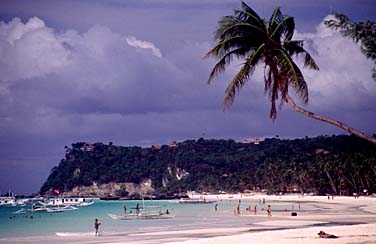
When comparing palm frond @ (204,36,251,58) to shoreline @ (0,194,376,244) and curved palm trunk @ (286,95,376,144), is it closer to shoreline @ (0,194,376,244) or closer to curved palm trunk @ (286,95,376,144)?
curved palm trunk @ (286,95,376,144)

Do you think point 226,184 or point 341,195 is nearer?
point 341,195

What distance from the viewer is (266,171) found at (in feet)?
433

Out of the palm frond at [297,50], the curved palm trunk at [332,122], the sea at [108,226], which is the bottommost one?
the sea at [108,226]

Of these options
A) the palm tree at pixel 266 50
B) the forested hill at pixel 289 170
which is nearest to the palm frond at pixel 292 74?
the palm tree at pixel 266 50

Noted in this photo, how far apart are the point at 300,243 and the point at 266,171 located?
11485 centimetres

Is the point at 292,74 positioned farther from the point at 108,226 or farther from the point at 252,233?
the point at 108,226

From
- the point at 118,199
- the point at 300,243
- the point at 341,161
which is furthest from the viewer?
the point at 118,199

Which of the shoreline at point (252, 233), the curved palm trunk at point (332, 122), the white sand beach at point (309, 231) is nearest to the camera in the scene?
the curved palm trunk at point (332, 122)

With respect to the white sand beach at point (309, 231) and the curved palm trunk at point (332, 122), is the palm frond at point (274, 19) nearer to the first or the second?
the curved palm trunk at point (332, 122)

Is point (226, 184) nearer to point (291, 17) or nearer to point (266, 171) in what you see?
point (266, 171)

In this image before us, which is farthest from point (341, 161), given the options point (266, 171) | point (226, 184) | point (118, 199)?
point (118, 199)

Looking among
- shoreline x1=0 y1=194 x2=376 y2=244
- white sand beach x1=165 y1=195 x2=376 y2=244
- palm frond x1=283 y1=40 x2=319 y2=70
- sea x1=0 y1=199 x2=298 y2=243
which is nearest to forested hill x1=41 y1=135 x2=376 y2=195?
sea x1=0 y1=199 x2=298 y2=243

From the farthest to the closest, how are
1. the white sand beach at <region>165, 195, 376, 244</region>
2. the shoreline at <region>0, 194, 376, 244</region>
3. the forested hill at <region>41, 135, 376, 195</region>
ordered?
the forested hill at <region>41, 135, 376, 195</region> < the shoreline at <region>0, 194, 376, 244</region> < the white sand beach at <region>165, 195, 376, 244</region>

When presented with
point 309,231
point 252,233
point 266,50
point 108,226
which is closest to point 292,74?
point 266,50
